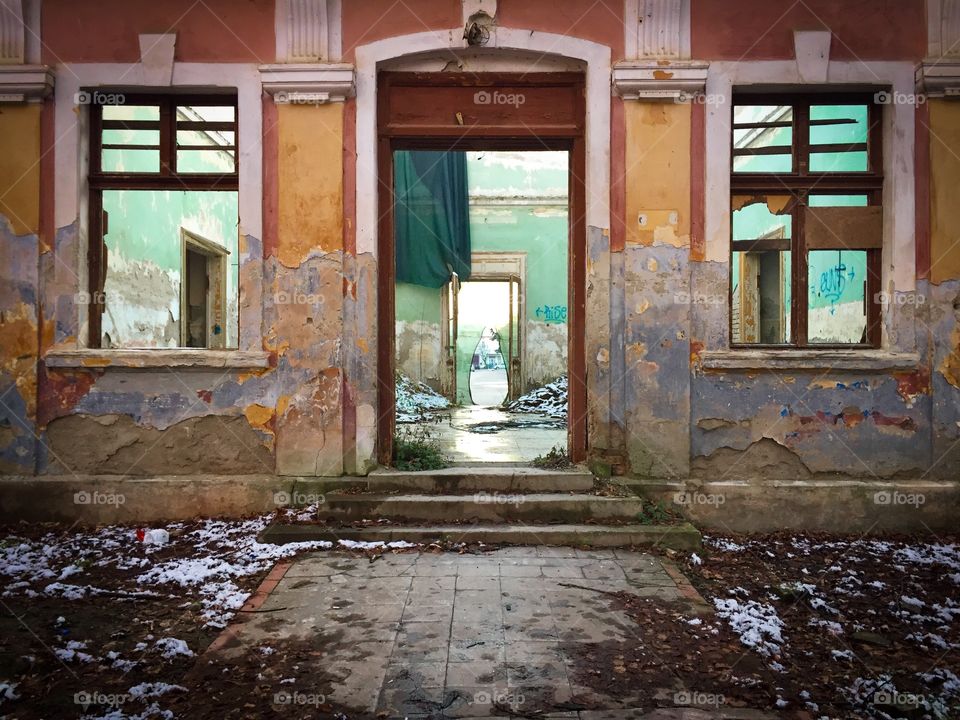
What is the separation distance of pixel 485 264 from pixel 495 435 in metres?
5.85

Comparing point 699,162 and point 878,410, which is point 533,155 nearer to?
point 699,162

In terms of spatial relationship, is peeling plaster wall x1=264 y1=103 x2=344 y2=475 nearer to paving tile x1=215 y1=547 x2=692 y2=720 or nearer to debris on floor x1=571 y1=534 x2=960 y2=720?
paving tile x1=215 y1=547 x2=692 y2=720

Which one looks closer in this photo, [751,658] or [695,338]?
[751,658]

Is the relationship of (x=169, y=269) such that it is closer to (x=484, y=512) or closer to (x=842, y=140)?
(x=484, y=512)

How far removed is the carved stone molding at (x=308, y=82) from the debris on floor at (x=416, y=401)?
5.00m

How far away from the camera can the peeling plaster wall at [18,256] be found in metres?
4.80

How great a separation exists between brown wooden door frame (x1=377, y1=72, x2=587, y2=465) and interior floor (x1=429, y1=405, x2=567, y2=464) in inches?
32.4

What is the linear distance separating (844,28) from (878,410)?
10.00 feet

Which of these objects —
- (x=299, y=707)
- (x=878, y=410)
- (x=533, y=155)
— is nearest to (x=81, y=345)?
(x=299, y=707)

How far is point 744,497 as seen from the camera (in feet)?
15.5

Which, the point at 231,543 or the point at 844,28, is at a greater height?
the point at 844,28

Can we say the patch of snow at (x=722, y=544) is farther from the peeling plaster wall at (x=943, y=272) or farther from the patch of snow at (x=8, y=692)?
the patch of snow at (x=8, y=692)

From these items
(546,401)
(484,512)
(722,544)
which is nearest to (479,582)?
(484,512)

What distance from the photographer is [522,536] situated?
422 centimetres
